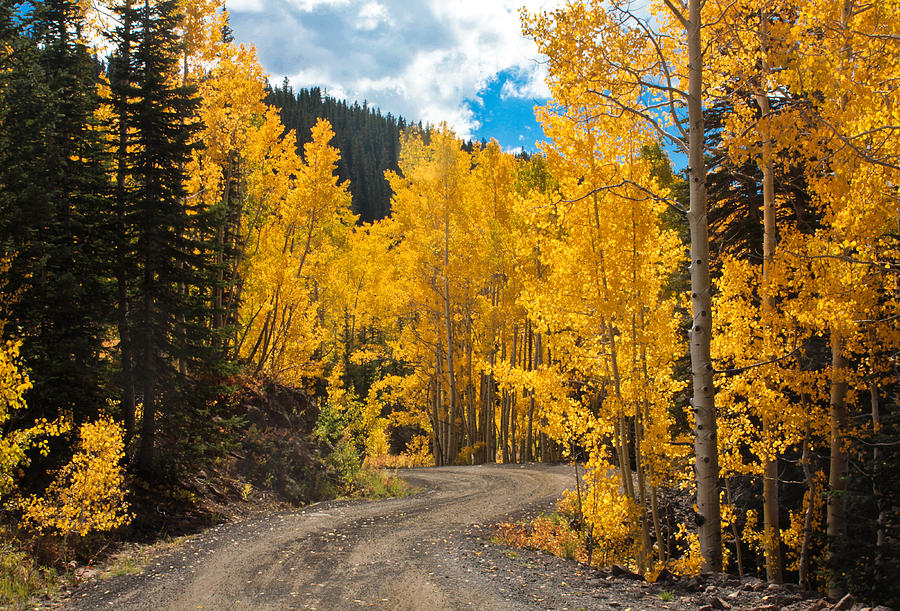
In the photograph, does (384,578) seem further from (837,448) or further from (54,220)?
(54,220)

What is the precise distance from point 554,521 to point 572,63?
24.9 feet

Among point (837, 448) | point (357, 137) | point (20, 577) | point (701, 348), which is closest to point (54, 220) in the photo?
point (20, 577)

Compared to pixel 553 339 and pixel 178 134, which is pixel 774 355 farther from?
pixel 178 134

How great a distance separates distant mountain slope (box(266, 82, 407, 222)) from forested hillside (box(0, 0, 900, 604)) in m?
72.6

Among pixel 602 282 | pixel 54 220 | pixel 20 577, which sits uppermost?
pixel 54 220

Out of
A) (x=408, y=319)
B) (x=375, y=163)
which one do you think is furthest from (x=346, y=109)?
(x=408, y=319)

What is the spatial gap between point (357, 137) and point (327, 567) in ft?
348

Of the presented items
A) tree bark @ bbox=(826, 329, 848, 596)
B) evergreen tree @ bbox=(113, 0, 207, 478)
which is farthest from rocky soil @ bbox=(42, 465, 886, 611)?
evergreen tree @ bbox=(113, 0, 207, 478)

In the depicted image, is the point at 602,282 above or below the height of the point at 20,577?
above

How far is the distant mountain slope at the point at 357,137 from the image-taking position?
90375 millimetres

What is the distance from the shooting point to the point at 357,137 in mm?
104500

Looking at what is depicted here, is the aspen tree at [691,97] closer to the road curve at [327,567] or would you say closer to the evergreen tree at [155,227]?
the road curve at [327,567]

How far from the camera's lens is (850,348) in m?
6.91

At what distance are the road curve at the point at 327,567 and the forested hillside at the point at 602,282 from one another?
1.19 meters
